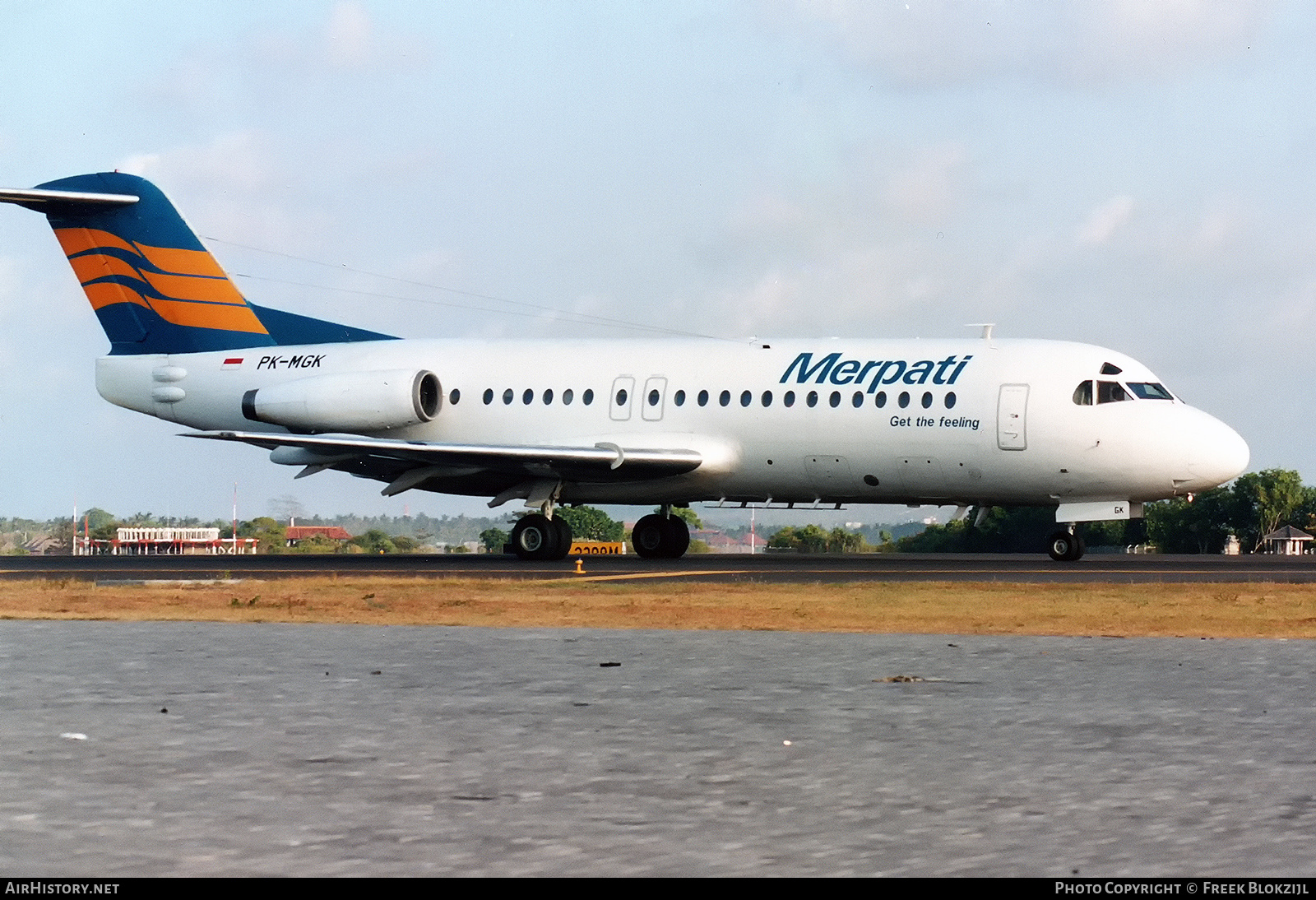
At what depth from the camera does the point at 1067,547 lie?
3134 cm

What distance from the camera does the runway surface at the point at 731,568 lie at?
26.4 metres

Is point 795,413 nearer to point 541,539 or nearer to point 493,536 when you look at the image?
point 541,539

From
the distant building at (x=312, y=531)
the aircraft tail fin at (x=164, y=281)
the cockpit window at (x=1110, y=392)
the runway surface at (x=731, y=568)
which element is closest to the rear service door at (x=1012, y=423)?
the cockpit window at (x=1110, y=392)

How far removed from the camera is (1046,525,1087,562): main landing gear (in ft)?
103

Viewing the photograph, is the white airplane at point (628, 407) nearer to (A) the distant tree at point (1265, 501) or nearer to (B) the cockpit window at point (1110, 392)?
(B) the cockpit window at point (1110, 392)

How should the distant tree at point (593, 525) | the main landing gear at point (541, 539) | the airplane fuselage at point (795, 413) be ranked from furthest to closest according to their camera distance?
1. the distant tree at point (593, 525)
2. the main landing gear at point (541, 539)
3. the airplane fuselage at point (795, 413)

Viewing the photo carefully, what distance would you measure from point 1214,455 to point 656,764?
2412cm

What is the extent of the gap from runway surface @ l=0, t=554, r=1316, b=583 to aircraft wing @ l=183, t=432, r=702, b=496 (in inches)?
69.7

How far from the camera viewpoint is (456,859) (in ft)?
19.6

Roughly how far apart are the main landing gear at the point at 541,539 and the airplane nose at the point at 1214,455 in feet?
40.2

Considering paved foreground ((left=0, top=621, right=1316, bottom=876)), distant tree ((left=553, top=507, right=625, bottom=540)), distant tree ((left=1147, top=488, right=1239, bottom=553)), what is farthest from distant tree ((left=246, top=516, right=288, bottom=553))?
paved foreground ((left=0, top=621, right=1316, bottom=876))

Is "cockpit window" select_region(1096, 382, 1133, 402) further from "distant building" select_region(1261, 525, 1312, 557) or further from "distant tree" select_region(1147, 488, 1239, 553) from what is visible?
"distant tree" select_region(1147, 488, 1239, 553)

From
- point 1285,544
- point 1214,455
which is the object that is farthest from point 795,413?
point 1285,544

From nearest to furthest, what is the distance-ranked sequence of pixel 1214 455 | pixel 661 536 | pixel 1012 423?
pixel 1214 455 → pixel 1012 423 → pixel 661 536
